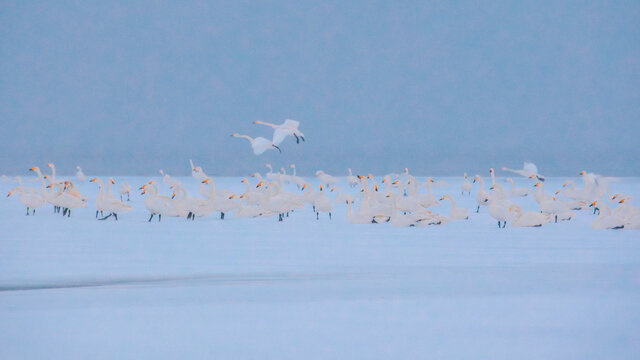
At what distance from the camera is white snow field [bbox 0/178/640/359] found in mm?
4988

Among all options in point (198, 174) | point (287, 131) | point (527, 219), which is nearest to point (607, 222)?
point (527, 219)

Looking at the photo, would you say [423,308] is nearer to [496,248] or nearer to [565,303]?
[565,303]

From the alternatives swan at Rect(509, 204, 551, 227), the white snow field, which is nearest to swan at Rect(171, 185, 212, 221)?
the white snow field

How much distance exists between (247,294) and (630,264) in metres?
4.26

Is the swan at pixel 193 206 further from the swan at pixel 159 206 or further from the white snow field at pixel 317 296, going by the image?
the white snow field at pixel 317 296

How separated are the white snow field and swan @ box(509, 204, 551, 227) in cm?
146

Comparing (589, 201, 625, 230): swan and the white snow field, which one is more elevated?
(589, 201, 625, 230): swan

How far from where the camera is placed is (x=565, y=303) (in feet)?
20.4

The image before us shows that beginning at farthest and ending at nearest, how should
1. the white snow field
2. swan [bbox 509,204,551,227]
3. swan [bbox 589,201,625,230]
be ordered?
swan [bbox 509,204,551,227] → swan [bbox 589,201,625,230] → the white snow field

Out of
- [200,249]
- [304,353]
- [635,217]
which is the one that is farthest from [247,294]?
[635,217]

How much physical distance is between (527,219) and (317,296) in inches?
281

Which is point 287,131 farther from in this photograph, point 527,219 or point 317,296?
point 317,296

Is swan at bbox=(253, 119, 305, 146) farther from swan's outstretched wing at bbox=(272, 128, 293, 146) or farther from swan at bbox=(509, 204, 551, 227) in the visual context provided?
swan at bbox=(509, 204, 551, 227)

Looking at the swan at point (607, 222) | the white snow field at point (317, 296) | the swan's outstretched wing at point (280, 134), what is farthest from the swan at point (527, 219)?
the swan's outstretched wing at point (280, 134)
